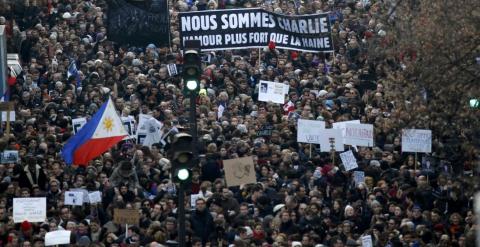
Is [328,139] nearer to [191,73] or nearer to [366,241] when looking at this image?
[366,241]

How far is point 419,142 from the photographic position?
30172 mm

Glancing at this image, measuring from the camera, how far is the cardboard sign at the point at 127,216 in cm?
2627

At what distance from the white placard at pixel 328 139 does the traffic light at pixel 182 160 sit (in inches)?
334

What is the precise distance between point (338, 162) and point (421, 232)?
4.34 m

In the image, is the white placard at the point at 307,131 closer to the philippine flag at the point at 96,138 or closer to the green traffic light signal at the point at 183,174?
the philippine flag at the point at 96,138

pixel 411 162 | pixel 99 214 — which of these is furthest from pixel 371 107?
pixel 99 214

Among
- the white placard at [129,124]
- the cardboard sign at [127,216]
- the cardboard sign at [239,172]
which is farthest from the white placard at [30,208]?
the white placard at [129,124]

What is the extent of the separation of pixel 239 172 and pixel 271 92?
5384 mm

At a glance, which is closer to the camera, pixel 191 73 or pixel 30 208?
pixel 191 73

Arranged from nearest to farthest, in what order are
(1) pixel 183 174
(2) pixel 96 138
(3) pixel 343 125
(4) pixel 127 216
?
(1) pixel 183 174 → (4) pixel 127 216 → (2) pixel 96 138 → (3) pixel 343 125

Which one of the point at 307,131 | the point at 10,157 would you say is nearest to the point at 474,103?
the point at 307,131

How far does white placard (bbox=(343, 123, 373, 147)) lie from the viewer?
30.8 m

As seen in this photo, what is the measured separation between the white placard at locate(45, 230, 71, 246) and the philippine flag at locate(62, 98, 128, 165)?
4.06m

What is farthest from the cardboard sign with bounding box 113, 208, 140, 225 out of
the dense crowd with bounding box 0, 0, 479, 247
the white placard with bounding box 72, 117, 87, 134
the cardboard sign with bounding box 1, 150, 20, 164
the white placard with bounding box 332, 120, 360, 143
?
the white placard with bounding box 332, 120, 360, 143
